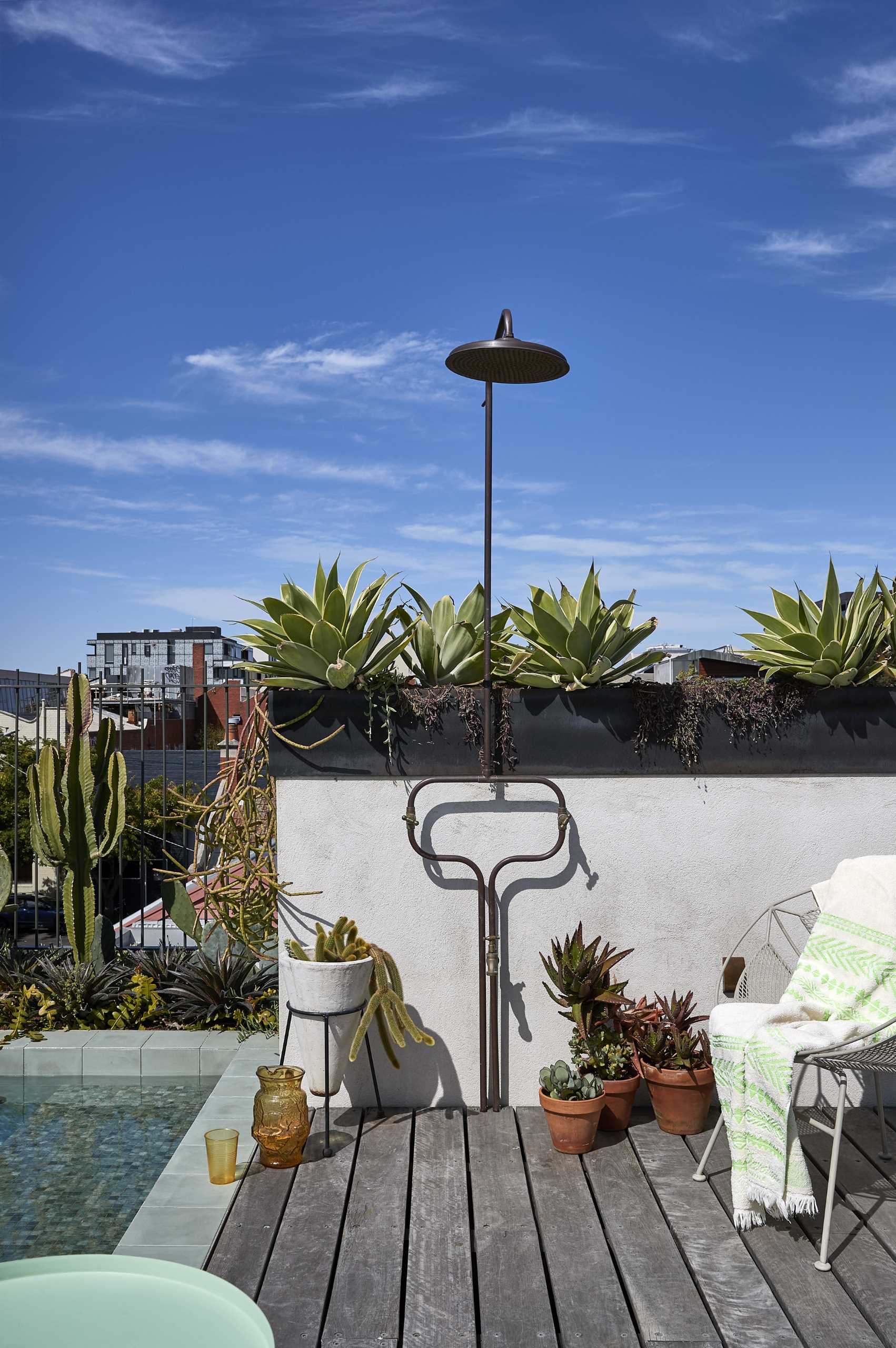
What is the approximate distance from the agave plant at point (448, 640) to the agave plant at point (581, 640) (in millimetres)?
184

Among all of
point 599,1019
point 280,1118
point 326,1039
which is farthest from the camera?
point 599,1019

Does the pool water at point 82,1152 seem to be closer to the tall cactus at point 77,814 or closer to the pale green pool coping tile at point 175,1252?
the pale green pool coping tile at point 175,1252

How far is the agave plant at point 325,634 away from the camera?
149 inches

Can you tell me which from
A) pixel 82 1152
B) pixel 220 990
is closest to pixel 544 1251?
pixel 82 1152

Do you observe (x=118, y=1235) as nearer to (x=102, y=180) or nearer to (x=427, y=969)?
(x=427, y=969)

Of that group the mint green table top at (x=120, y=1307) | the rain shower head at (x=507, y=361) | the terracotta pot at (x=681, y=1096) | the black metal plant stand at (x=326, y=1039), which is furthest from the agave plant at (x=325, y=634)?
the mint green table top at (x=120, y=1307)

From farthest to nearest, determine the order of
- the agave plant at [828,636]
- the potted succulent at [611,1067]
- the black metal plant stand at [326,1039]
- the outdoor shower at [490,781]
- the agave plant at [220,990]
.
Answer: the agave plant at [220,990], the agave plant at [828,636], the outdoor shower at [490,781], the potted succulent at [611,1067], the black metal plant stand at [326,1039]

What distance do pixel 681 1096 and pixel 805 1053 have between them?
0.81 meters

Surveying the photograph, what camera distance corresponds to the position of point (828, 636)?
3871 mm

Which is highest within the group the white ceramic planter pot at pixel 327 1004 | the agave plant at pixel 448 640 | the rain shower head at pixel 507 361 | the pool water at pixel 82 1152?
the rain shower head at pixel 507 361

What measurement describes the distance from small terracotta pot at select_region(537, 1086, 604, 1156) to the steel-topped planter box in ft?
3.95

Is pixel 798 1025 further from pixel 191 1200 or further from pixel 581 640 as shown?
pixel 191 1200

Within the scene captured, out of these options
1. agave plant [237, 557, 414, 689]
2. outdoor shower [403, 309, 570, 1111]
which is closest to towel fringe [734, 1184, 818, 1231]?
outdoor shower [403, 309, 570, 1111]

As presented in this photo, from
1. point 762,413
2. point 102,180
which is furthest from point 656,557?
point 102,180
